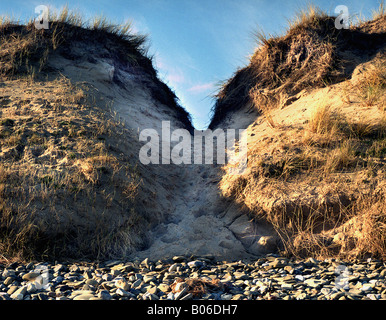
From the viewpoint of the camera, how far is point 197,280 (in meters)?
4.01

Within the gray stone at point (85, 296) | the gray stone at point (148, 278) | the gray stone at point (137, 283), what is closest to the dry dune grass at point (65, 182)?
the gray stone at point (148, 278)

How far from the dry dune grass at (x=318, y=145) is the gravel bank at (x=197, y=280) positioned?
0.56 meters

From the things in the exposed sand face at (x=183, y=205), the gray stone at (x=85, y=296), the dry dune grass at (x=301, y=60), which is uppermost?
the dry dune grass at (x=301, y=60)

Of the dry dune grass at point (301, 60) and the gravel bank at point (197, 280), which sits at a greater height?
the dry dune grass at point (301, 60)

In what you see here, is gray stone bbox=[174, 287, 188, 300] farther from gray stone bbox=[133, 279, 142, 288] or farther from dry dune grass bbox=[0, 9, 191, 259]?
dry dune grass bbox=[0, 9, 191, 259]

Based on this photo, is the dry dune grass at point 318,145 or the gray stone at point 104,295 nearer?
the gray stone at point 104,295

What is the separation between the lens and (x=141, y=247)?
568cm

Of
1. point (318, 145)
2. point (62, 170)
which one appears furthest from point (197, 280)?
point (318, 145)

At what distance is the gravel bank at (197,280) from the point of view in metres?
3.76

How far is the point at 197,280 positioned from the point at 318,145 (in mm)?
3800

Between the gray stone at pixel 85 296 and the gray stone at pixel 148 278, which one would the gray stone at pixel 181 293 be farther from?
the gray stone at pixel 85 296

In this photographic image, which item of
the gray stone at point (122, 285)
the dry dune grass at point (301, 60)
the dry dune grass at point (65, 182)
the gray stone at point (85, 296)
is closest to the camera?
the gray stone at point (85, 296)

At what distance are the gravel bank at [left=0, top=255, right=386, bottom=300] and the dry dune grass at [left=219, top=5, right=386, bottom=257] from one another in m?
0.56
